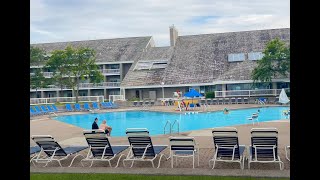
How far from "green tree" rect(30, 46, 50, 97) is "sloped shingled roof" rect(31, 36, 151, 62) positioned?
609cm

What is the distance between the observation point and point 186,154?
8.34m

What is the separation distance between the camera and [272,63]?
1454 inches

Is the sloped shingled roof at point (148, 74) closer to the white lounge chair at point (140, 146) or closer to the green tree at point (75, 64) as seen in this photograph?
the green tree at point (75, 64)

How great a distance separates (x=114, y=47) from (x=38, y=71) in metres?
11.8

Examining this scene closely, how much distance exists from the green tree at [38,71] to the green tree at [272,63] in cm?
2580

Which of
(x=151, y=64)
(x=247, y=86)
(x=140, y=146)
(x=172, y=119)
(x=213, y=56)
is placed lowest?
(x=172, y=119)

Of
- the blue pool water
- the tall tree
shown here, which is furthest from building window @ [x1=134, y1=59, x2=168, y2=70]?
the blue pool water

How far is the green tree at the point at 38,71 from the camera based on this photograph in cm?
4459

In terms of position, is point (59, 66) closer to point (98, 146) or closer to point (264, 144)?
point (98, 146)

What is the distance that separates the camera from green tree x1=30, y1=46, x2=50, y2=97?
Result: 44594 mm

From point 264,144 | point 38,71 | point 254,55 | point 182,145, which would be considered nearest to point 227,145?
point 264,144

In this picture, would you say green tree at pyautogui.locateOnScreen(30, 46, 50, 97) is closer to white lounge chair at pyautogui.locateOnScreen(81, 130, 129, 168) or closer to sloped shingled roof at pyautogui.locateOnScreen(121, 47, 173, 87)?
sloped shingled roof at pyautogui.locateOnScreen(121, 47, 173, 87)
